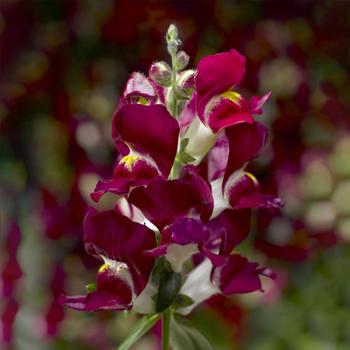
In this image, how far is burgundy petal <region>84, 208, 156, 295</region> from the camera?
65 cm

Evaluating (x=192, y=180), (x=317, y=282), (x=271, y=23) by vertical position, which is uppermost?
(x=192, y=180)

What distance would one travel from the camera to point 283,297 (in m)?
1.72

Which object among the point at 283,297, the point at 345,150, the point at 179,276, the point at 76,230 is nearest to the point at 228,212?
the point at 179,276

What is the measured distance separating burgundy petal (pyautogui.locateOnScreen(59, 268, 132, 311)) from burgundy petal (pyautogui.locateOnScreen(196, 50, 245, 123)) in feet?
0.40

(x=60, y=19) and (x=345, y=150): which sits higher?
(x=60, y=19)

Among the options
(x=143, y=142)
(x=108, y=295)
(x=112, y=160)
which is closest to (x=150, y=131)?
(x=143, y=142)

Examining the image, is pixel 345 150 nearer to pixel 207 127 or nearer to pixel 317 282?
pixel 317 282

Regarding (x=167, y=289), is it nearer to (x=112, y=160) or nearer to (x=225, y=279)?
(x=225, y=279)

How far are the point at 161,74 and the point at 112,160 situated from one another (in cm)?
97

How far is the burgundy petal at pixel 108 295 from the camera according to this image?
2.17ft

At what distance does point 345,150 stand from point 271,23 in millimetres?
275

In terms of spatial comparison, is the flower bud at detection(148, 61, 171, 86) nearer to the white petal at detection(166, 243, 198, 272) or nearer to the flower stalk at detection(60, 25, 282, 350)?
the flower stalk at detection(60, 25, 282, 350)

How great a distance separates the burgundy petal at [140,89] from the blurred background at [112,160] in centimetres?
95

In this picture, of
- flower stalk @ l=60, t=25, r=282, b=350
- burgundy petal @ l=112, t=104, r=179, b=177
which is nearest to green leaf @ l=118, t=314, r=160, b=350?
flower stalk @ l=60, t=25, r=282, b=350
